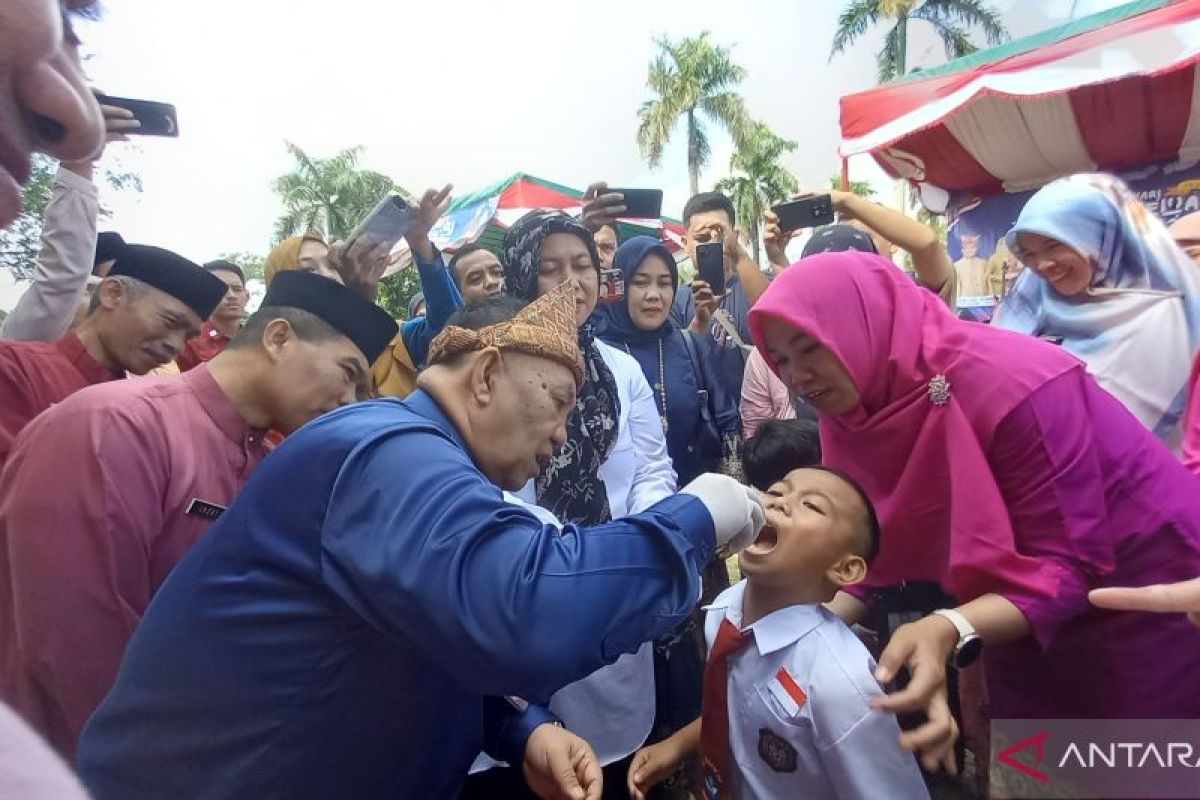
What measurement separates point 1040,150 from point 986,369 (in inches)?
342

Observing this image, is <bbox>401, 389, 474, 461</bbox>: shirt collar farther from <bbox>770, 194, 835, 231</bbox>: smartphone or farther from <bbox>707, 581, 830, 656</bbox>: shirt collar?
<bbox>770, 194, 835, 231</bbox>: smartphone

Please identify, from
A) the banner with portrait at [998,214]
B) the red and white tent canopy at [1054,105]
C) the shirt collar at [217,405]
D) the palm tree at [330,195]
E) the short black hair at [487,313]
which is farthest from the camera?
the palm tree at [330,195]

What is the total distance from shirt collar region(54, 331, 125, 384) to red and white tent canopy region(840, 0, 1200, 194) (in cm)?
726

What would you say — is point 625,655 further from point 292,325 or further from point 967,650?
point 292,325

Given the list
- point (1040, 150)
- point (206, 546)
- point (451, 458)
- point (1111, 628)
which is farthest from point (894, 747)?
point (1040, 150)

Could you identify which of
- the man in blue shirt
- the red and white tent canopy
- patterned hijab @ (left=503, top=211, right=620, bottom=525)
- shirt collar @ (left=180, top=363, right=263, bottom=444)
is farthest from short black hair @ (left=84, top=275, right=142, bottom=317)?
the red and white tent canopy

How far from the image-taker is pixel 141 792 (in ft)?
3.82

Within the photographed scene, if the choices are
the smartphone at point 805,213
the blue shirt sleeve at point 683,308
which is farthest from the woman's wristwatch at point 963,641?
the blue shirt sleeve at point 683,308

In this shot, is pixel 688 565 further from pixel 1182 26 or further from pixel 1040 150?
pixel 1040 150

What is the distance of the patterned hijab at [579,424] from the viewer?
234 cm

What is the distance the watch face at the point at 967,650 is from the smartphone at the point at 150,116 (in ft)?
5.30

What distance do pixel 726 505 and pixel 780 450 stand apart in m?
1.47

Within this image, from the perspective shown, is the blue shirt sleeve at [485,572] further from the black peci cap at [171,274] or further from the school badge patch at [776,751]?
the black peci cap at [171,274]

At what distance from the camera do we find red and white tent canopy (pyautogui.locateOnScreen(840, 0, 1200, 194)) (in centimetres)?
605
